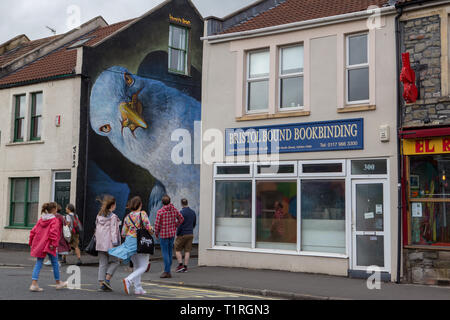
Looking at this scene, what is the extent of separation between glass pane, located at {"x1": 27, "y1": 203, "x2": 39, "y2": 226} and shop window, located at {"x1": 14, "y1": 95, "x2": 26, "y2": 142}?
2.76m

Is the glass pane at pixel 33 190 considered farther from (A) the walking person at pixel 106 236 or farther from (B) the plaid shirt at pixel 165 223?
(A) the walking person at pixel 106 236

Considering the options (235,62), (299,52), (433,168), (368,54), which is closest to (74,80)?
(235,62)

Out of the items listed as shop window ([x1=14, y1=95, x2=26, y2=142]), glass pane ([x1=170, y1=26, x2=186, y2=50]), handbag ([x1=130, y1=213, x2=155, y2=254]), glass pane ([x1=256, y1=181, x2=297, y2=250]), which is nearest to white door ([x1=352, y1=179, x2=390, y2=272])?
glass pane ([x1=256, y1=181, x2=297, y2=250])

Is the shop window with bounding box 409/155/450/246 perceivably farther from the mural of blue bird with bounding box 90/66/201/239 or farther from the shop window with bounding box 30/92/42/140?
the shop window with bounding box 30/92/42/140

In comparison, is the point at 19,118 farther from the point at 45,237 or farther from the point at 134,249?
the point at 134,249

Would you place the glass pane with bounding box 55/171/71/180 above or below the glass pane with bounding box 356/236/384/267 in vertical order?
above

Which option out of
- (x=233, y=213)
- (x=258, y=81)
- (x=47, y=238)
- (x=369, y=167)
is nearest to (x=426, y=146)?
(x=369, y=167)

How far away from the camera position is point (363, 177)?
47.0ft

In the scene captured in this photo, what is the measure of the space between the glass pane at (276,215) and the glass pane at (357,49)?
3.57m

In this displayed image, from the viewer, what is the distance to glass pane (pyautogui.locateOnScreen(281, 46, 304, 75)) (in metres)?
15.9

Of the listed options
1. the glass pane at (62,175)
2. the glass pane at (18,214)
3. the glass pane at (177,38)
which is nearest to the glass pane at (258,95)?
the glass pane at (62,175)

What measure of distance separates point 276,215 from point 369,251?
2834 millimetres

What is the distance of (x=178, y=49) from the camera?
25.3 meters

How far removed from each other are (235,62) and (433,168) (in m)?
6.44
